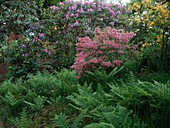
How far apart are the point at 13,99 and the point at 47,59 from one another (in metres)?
3.53

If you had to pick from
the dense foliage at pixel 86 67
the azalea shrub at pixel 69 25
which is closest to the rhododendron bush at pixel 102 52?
the dense foliage at pixel 86 67

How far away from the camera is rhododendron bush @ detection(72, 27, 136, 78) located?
249 inches

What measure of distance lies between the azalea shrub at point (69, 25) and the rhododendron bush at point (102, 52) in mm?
2699

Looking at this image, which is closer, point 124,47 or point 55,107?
point 55,107

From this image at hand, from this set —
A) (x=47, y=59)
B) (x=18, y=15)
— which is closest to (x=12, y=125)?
(x=47, y=59)

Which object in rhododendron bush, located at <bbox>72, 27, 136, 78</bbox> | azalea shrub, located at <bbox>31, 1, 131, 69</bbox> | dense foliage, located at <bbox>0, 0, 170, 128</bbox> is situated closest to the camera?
dense foliage, located at <bbox>0, 0, 170, 128</bbox>

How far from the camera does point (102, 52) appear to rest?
6395 mm

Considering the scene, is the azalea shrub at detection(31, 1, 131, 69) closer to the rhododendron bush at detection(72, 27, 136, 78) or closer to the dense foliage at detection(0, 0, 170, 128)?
the dense foliage at detection(0, 0, 170, 128)

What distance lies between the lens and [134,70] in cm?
690

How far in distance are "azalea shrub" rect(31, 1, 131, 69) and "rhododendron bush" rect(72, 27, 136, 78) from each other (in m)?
2.70

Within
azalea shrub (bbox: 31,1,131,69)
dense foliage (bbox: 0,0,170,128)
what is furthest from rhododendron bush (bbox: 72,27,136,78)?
azalea shrub (bbox: 31,1,131,69)

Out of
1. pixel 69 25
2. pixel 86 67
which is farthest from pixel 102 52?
pixel 69 25

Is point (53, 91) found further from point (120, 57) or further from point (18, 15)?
point (18, 15)

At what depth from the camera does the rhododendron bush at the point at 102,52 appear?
632 centimetres
